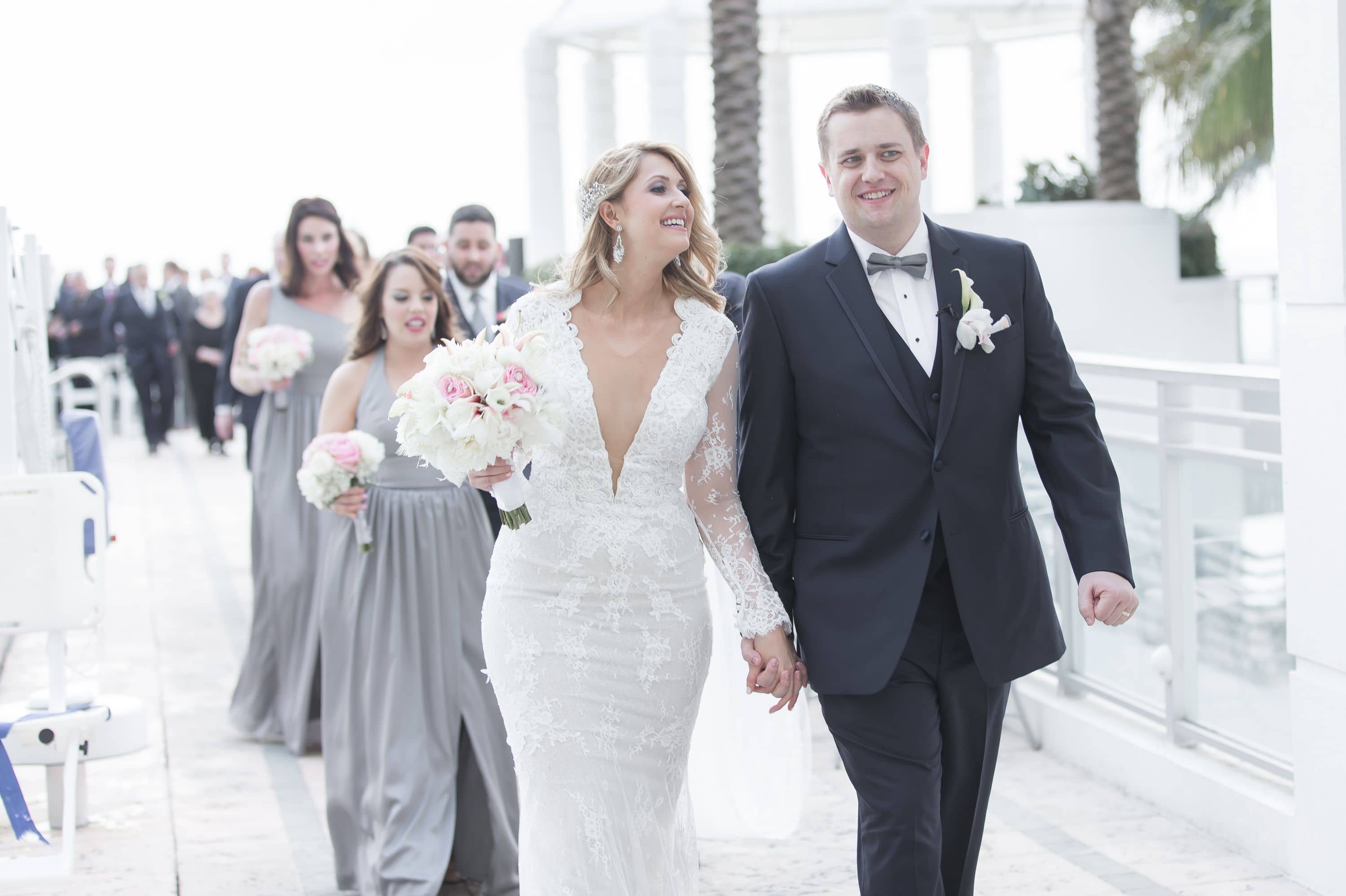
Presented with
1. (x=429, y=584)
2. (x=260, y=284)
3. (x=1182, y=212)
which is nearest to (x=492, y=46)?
(x=1182, y=212)

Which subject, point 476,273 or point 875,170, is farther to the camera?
point 476,273

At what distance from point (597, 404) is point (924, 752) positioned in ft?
3.57

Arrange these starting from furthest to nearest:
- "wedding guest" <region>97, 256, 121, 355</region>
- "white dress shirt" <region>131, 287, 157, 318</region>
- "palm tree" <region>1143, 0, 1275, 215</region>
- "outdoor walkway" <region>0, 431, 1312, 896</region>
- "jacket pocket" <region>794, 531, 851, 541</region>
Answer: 1. "wedding guest" <region>97, 256, 121, 355</region>
2. "white dress shirt" <region>131, 287, 157, 318</region>
3. "palm tree" <region>1143, 0, 1275, 215</region>
4. "outdoor walkway" <region>0, 431, 1312, 896</region>
5. "jacket pocket" <region>794, 531, 851, 541</region>

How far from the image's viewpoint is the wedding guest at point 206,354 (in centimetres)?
1861

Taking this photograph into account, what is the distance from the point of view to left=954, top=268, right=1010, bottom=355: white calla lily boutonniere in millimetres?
3016

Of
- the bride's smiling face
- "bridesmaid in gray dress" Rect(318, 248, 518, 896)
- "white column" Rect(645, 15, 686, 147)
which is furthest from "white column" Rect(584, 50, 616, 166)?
the bride's smiling face

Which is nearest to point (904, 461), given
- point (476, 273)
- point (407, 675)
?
point (407, 675)

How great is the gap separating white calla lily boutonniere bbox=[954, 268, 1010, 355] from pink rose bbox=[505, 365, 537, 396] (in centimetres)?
93

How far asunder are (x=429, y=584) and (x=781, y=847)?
1.53 metres

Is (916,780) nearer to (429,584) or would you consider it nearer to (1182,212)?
(429,584)

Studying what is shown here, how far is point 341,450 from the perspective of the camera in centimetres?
463

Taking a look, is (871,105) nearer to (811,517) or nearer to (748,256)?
(811,517)

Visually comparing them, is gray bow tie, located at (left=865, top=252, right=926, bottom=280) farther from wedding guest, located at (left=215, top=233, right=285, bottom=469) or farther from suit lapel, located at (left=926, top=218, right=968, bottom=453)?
wedding guest, located at (left=215, top=233, right=285, bottom=469)

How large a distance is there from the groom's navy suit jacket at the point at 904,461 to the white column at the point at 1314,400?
1163 millimetres
